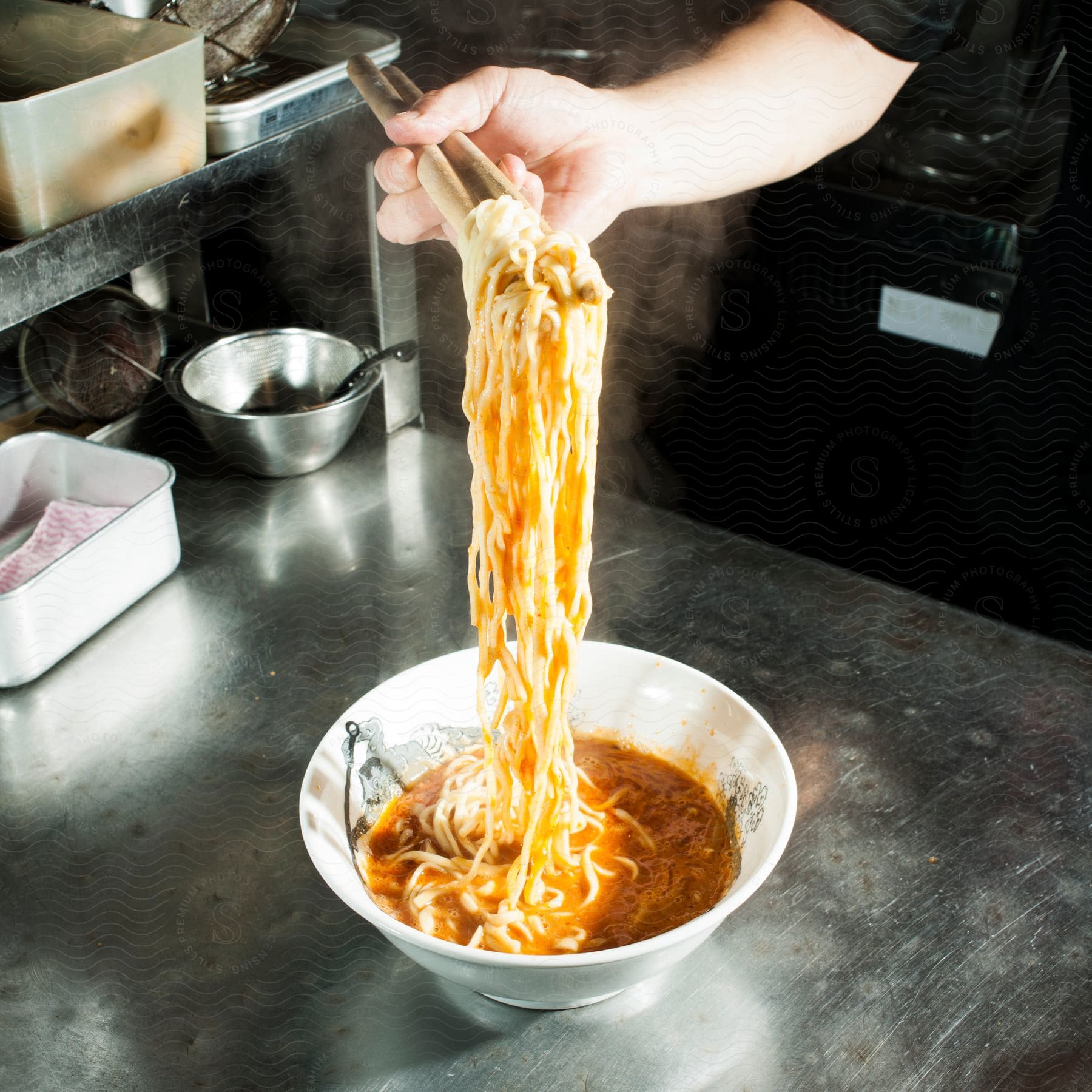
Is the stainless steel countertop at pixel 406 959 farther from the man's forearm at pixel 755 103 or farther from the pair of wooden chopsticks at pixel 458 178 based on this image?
the pair of wooden chopsticks at pixel 458 178

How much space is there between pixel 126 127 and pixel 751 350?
73.4 inches

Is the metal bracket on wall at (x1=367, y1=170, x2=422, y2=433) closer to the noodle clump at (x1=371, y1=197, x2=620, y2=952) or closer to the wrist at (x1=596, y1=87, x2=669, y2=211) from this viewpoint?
the wrist at (x1=596, y1=87, x2=669, y2=211)

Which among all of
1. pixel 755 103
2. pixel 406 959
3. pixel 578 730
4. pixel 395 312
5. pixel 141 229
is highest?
pixel 755 103

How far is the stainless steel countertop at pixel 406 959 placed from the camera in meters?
1.28

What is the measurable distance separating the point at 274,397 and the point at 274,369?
A: 0.06 metres

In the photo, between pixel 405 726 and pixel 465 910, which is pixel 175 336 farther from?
pixel 465 910

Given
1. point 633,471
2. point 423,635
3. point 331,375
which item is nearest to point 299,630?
point 423,635

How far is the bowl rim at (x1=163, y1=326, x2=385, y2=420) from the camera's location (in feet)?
7.01

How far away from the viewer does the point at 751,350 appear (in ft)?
10.5

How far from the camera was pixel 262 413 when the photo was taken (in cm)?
228

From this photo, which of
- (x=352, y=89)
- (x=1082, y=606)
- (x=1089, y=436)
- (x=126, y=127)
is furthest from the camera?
(x=1082, y=606)

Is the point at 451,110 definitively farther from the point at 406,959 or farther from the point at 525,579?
the point at 406,959

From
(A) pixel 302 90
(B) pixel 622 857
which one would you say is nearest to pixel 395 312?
(A) pixel 302 90

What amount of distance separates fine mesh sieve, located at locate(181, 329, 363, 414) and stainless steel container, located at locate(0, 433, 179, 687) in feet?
1.00
